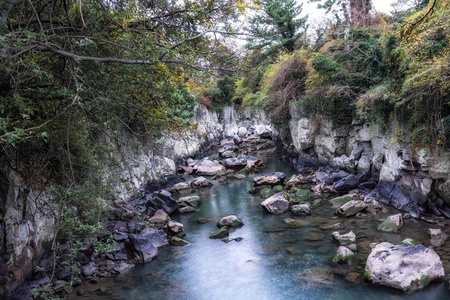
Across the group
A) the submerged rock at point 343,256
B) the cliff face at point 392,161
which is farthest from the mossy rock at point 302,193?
the submerged rock at point 343,256

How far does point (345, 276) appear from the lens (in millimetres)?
6680

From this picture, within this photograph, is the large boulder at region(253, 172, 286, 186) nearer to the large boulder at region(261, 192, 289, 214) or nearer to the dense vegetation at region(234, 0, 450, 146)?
the large boulder at region(261, 192, 289, 214)

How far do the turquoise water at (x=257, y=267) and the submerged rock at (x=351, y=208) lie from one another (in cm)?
39

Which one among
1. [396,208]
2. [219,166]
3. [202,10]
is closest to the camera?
[202,10]

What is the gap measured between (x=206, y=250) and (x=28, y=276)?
4.63 metres

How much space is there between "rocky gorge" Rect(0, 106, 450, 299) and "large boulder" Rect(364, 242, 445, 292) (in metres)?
0.02

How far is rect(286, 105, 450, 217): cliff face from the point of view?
910cm

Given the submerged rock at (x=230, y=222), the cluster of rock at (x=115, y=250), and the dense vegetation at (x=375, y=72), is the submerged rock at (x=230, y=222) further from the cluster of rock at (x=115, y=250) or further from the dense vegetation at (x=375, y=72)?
the dense vegetation at (x=375, y=72)

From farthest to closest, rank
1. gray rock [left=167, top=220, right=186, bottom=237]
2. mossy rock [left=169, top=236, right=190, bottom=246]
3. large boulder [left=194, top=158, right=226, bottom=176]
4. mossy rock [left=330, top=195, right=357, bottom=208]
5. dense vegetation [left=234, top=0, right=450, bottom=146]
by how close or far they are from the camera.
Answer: large boulder [left=194, top=158, right=226, bottom=176] < mossy rock [left=330, top=195, right=357, bottom=208] < gray rock [left=167, top=220, right=186, bottom=237] < mossy rock [left=169, top=236, right=190, bottom=246] < dense vegetation [left=234, top=0, right=450, bottom=146]

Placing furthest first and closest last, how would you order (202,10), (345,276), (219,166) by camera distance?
(219,166)
(345,276)
(202,10)

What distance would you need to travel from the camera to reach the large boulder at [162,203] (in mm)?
12319

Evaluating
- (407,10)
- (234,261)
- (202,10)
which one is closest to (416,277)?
(234,261)

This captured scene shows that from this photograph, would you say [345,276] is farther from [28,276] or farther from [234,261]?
[28,276]

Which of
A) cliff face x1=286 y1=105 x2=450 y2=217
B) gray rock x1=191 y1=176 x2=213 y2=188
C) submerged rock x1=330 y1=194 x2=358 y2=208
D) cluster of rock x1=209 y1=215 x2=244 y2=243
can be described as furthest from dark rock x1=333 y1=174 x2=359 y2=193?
gray rock x1=191 y1=176 x2=213 y2=188
